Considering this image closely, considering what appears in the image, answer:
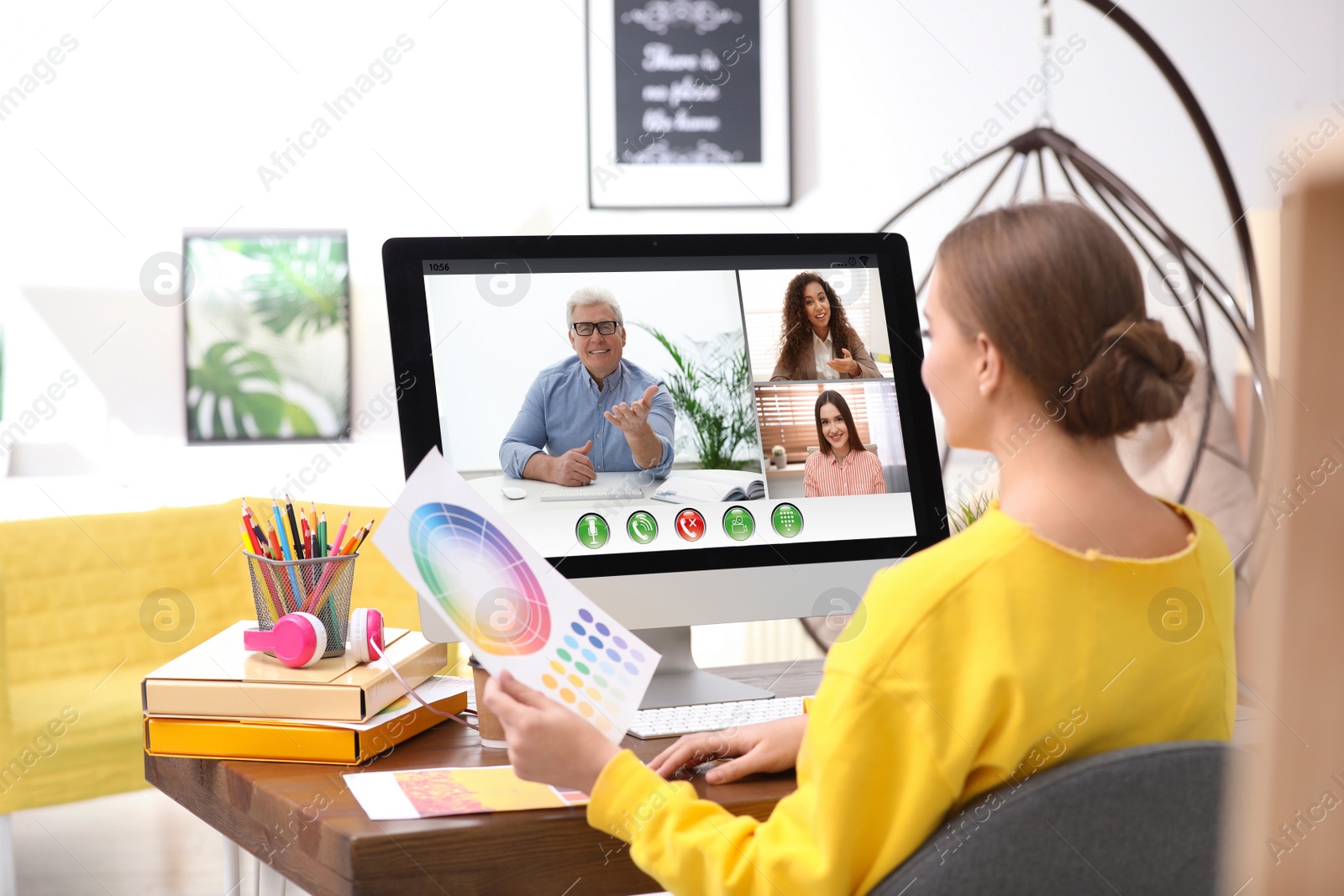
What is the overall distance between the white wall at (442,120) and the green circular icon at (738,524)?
5.82ft

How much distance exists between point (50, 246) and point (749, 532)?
2.41 metres

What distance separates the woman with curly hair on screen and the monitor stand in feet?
1.03

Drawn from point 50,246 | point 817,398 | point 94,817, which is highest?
point 50,246

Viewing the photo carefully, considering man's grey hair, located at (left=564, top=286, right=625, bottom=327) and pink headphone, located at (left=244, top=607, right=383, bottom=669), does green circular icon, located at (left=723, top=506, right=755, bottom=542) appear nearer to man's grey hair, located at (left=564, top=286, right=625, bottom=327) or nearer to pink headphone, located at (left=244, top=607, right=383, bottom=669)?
man's grey hair, located at (left=564, top=286, right=625, bottom=327)

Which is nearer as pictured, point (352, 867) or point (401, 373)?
point (352, 867)

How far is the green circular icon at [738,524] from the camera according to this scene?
112cm

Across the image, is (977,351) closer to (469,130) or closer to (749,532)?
(749,532)

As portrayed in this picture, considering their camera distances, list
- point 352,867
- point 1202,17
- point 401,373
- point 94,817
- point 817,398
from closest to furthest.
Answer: point 352,867, point 401,373, point 817,398, point 94,817, point 1202,17

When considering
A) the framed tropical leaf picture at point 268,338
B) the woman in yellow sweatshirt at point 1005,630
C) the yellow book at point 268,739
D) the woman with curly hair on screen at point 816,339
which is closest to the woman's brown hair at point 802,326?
the woman with curly hair on screen at point 816,339

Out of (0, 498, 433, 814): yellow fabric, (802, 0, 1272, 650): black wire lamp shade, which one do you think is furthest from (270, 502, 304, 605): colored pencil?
(802, 0, 1272, 650): black wire lamp shade

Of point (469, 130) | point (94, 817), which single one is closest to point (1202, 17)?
point (469, 130)

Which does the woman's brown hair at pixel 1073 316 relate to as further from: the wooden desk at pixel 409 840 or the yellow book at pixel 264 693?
the yellow book at pixel 264 693

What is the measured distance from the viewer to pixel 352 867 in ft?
2.43

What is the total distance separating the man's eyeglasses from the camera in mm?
1120
